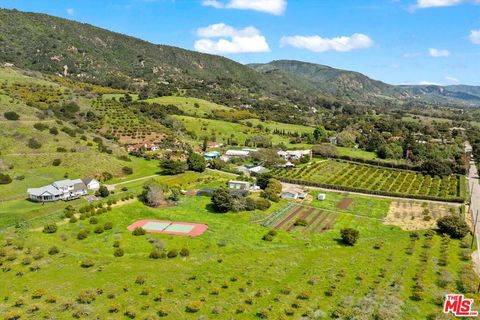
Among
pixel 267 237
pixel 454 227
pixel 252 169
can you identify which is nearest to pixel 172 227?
pixel 267 237

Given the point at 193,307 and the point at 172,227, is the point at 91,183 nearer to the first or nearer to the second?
the point at 172,227

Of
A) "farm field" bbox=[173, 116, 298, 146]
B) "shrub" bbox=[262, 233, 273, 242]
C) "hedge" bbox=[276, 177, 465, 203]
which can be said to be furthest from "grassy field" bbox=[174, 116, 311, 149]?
"shrub" bbox=[262, 233, 273, 242]

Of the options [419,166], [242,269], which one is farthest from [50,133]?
[419,166]

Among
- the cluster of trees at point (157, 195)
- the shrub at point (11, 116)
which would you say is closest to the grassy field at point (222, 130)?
the shrub at point (11, 116)

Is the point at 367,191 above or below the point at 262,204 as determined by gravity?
below

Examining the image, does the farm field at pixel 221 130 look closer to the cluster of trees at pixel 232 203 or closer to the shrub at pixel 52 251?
the cluster of trees at pixel 232 203
